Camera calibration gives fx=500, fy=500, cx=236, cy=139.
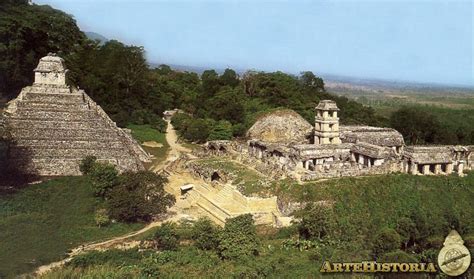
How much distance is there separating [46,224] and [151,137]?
67.9 ft

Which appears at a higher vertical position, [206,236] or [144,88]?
[144,88]

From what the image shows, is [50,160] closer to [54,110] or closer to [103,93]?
[54,110]

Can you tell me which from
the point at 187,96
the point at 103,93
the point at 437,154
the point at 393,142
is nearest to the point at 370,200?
the point at 437,154

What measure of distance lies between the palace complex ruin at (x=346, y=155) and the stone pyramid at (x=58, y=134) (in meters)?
9.52

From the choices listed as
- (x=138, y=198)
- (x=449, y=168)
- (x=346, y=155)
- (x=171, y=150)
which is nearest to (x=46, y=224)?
(x=138, y=198)

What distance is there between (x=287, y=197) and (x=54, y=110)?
1862cm

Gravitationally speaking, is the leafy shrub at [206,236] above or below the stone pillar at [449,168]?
below

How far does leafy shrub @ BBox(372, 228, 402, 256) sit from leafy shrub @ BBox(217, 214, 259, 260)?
20.0 ft

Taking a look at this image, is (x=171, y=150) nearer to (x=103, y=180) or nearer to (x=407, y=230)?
(x=103, y=180)

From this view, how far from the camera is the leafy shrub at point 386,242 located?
81.0 feet

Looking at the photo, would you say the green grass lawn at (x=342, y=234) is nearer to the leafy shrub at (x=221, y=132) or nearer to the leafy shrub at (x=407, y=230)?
the leafy shrub at (x=407, y=230)

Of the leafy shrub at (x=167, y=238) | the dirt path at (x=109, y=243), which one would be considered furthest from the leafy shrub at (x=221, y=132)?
the leafy shrub at (x=167, y=238)

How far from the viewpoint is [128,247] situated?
84.2 feet

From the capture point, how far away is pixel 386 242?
24.9 metres
